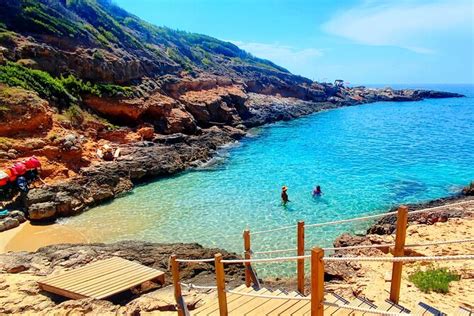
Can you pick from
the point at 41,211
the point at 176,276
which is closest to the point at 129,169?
the point at 41,211

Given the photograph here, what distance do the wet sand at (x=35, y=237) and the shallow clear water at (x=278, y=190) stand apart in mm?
697

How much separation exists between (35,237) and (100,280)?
844 cm

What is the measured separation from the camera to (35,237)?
15703mm

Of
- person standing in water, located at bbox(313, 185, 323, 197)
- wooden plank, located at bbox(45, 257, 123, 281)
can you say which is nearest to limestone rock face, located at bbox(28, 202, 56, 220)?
wooden plank, located at bbox(45, 257, 123, 281)

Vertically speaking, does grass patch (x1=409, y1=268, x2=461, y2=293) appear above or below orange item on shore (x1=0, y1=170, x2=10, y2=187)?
below

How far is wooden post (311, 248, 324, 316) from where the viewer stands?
4051 millimetres

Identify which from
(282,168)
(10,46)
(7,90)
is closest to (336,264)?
(282,168)

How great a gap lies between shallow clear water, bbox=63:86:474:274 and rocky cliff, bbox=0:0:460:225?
210cm

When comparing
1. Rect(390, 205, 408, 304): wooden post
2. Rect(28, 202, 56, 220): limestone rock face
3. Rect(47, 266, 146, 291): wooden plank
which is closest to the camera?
Rect(390, 205, 408, 304): wooden post

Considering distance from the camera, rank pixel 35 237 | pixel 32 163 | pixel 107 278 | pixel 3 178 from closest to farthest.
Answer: pixel 107 278
pixel 35 237
pixel 3 178
pixel 32 163

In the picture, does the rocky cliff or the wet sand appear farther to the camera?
the rocky cliff

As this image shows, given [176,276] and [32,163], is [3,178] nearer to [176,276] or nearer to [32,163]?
[32,163]

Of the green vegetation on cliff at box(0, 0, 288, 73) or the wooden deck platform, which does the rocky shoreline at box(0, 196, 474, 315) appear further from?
the green vegetation on cliff at box(0, 0, 288, 73)

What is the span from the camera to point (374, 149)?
120ft
